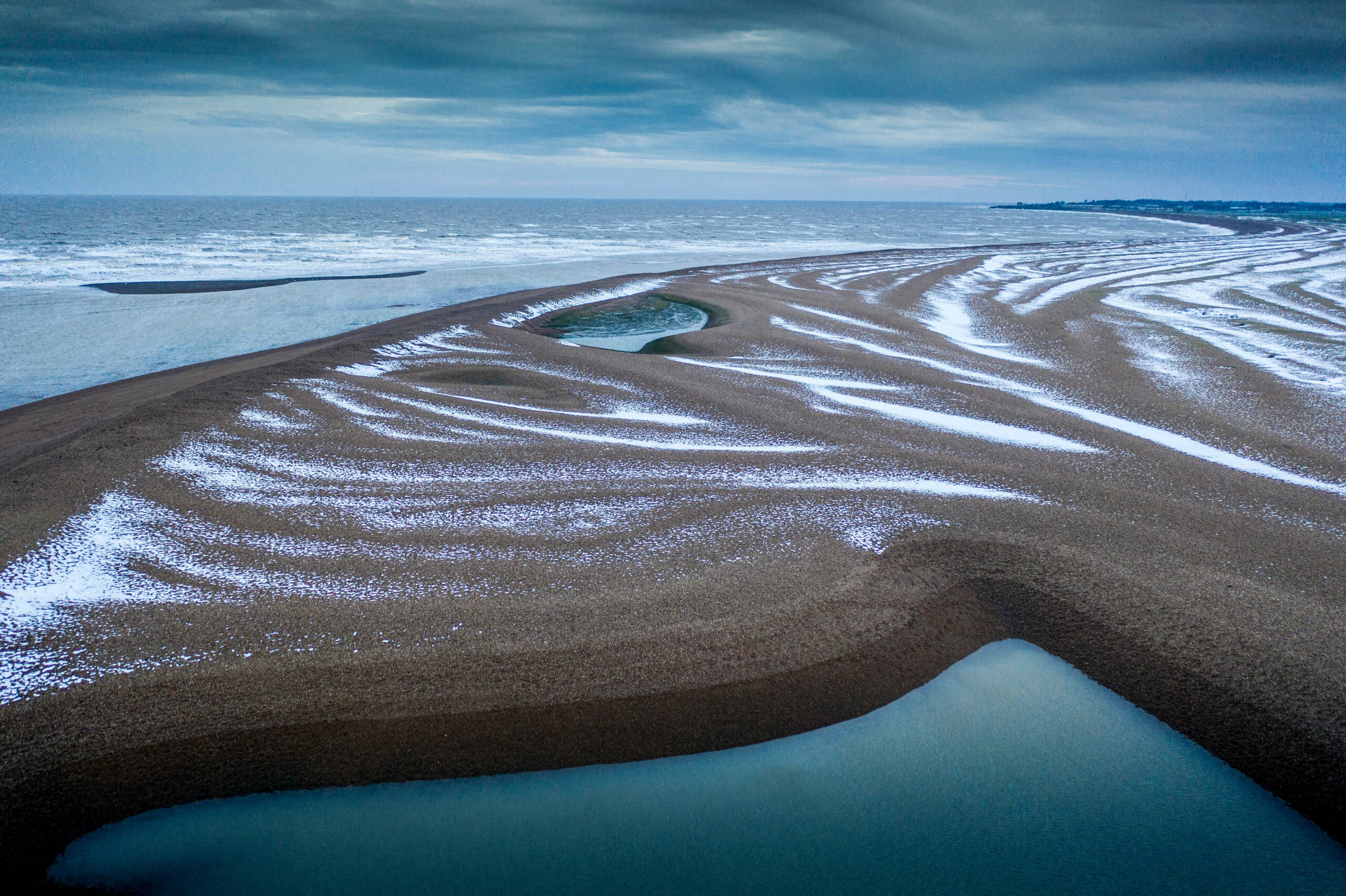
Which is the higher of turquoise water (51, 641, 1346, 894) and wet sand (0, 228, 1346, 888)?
wet sand (0, 228, 1346, 888)

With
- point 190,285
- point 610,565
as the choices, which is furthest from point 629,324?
point 190,285

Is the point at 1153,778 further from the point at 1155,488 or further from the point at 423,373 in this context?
the point at 423,373

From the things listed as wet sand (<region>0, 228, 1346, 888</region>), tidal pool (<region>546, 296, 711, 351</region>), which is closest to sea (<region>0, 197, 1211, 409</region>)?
tidal pool (<region>546, 296, 711, 351</region>)

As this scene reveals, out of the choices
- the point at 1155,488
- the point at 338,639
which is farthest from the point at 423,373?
the point at 1155,488

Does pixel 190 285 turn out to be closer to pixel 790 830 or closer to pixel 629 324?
pixel 629 324

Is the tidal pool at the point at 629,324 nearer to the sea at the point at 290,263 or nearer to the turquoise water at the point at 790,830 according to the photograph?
the sea at the point at 290,263

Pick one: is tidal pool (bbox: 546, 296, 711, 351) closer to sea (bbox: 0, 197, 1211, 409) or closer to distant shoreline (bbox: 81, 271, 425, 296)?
sea (bbox: 0, 197, 1211, 409)

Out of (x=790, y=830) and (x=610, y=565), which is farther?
(x=610, y=565)
